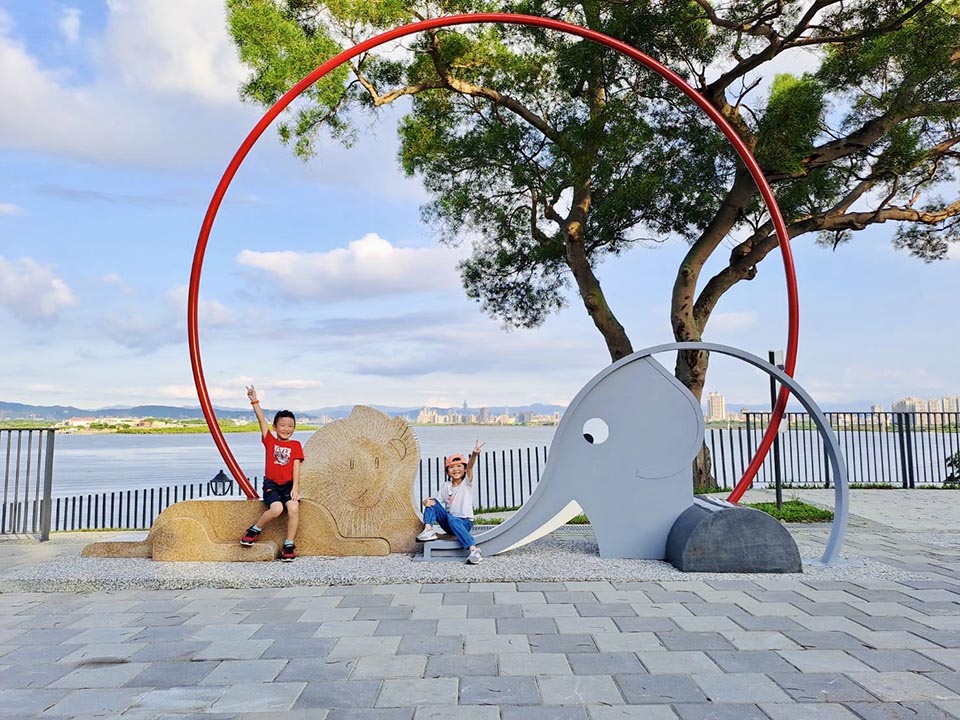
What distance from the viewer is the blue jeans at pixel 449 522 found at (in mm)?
6395

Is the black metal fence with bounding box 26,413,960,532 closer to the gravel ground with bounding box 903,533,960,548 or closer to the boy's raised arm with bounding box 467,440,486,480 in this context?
the gravel ground with bounding box 903,533,960,548

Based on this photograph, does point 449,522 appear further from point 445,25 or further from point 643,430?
point 445,25

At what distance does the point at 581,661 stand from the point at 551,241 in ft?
32.5

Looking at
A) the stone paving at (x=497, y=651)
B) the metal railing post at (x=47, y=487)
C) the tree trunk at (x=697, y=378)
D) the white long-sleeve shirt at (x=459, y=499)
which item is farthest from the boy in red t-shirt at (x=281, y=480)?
the tree trunk at (x=697, y=378)

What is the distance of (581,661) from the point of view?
370 cm

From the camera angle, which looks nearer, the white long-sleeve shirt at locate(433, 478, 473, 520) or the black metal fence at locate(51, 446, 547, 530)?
the white long-sleeve shirt at locate(433, 478, 473, 520)

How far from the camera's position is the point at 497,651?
3881 mm

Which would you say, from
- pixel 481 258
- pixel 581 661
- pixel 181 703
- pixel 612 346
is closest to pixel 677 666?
pixel 581 661

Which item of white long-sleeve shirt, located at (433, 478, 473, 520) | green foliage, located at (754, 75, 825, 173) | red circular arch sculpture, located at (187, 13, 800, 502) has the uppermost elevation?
green foliage, located at (754, 75, 825, 173)

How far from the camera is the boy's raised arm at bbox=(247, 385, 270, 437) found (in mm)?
6641

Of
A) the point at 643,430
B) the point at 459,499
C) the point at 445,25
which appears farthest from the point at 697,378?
the point at 445,25

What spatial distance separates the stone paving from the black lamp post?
5949 mm

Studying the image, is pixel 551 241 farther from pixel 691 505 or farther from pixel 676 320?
pixel 691 505

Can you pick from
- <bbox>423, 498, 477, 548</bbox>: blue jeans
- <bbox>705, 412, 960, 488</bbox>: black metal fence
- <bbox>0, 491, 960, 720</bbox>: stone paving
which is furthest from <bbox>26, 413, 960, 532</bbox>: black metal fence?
Answer: <bbox>0, 491, 960, 720</bbox>: stone paving
